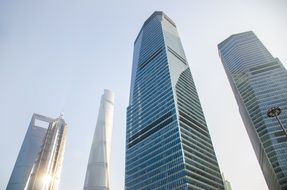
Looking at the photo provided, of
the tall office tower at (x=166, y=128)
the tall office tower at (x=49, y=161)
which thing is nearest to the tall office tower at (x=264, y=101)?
the tall office tower at (x=166, y=128)

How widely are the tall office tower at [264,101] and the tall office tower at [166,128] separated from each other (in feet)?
129

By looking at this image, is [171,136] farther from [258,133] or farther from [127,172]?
[258,133]

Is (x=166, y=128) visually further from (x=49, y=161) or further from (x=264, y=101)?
(x=264, y=101)

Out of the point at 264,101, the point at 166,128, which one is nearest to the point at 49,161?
the point at 166,128

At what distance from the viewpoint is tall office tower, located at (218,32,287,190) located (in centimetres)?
13575

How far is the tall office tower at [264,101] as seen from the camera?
135750 millimetres

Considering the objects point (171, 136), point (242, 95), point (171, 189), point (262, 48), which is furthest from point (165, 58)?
point (262, 48)

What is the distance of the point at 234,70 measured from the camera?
197125 millimetres

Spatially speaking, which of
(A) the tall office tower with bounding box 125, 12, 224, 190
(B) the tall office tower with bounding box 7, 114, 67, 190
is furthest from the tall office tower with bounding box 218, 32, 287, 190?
(B) the tall office tower with bounding box 7, 114, 67, 190

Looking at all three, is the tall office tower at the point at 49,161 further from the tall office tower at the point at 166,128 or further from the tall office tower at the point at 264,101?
the tall office tower at the point at 264,101

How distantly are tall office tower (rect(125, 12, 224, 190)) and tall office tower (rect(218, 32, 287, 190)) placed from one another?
39264 mm

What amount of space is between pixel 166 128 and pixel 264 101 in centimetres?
8268

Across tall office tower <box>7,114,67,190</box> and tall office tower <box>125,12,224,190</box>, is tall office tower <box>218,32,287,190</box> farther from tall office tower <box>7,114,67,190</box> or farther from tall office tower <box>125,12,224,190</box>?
tall office tower <box>7,114,67,190</box>

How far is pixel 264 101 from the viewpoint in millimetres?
160375
